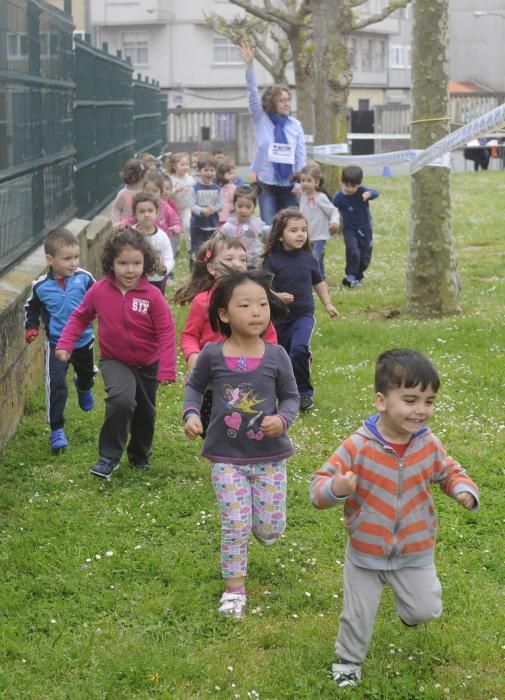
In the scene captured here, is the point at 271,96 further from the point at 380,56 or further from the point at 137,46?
the point at 380,56

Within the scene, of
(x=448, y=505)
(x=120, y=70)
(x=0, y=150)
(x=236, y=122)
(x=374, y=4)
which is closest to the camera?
(x=448, y=505)

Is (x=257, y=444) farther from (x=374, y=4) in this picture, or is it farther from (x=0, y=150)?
(x=374, y=4)

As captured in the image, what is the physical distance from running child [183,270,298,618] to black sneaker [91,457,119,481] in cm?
192

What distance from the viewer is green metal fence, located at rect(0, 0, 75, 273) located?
352 inches

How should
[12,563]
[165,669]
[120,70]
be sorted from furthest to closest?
[120,70]
[12,563]
[165,669]

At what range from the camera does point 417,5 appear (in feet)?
37.8

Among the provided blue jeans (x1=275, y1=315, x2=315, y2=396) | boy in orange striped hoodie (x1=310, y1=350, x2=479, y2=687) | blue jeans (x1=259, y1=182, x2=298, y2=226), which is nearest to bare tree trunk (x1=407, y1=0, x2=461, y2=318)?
blue jeans (x1=259, y1=182, x2=298, y2=226)

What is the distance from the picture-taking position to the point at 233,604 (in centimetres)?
542

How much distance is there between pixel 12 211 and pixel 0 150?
0.64 m

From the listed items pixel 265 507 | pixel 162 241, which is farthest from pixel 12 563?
pixel 162 241

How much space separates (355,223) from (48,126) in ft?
16.3

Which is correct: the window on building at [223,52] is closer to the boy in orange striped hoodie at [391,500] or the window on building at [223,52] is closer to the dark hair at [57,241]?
the dark hair at [57,241]

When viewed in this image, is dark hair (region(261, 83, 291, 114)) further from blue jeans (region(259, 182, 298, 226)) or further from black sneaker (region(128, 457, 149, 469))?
black sneaker (region(128, 457, 149, 469))

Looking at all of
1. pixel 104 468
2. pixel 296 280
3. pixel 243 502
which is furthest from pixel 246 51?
pixel 243 502
